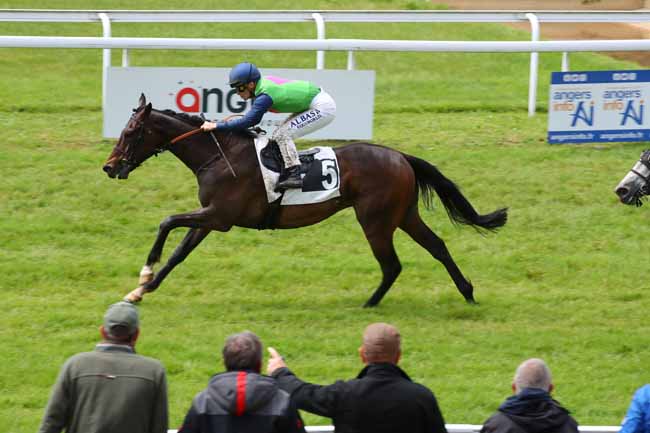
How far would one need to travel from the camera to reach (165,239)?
8695 millimetres

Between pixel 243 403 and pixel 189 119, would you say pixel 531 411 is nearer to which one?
pixel 243 403

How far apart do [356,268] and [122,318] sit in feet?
17.1

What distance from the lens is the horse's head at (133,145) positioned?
28.8 ft

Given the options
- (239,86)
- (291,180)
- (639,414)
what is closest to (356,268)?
(291,180)

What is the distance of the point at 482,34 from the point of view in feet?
59.4

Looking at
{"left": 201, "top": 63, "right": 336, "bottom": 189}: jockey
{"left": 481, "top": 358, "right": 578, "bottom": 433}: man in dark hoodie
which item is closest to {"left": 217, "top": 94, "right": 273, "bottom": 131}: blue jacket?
{"left": 201, "top": 63, "right": 336, "bottom": 189}: jockey

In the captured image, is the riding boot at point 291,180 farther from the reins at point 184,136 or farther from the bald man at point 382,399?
the bald man at point 382,399

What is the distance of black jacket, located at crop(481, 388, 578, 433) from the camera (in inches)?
177

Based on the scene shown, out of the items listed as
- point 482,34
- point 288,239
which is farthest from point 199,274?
point 482,34

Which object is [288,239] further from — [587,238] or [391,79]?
[391,79]

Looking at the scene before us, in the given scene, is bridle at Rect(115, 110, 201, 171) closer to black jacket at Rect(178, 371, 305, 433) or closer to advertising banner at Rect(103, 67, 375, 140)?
advertising banner at Rect(103, 67, 375, 140)

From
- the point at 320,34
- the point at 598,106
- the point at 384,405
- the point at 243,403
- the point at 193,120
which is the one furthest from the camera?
the point at 320,34

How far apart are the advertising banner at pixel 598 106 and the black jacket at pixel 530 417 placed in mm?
7872

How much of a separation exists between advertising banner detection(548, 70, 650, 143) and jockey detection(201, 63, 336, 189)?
386 centimetres
